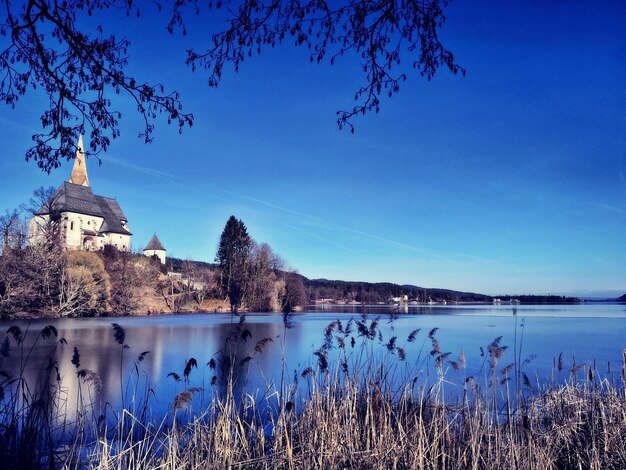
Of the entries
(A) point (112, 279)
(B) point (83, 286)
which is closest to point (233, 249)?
(A) point (112, 279)

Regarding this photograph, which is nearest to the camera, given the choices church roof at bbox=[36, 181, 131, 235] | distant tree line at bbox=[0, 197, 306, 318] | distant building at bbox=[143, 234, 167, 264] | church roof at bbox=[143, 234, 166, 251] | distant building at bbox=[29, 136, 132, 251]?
distant tree line at bbox=[0, 197, 306, 318]

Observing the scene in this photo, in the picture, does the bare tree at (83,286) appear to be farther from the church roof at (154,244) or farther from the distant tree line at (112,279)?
the church roof at (154,244)

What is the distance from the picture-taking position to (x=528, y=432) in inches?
145

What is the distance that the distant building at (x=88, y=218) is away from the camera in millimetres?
59072

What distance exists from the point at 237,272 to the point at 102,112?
5336cm

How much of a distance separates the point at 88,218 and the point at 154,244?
15.2 m

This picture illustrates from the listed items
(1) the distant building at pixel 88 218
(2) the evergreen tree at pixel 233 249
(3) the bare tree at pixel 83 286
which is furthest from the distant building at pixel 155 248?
(3) the bare tree at pixel 83 286

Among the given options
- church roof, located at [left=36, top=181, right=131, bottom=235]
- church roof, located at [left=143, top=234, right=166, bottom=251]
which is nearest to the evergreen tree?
church roof, located at [left=36, top=181, right=131, bottom=235]

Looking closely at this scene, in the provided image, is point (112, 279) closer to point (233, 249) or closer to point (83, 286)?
point (83, 286)

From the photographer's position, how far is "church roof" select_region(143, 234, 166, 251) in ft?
252

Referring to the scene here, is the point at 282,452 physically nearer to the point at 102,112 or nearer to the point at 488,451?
the point at 488,451

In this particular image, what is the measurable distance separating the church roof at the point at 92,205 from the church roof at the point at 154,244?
23.9 ft

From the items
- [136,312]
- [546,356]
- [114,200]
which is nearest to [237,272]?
[136,312]

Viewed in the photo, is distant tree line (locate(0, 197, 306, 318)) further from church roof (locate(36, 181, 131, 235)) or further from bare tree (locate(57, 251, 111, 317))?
church roof (locate(36, 181, 131, 235))
